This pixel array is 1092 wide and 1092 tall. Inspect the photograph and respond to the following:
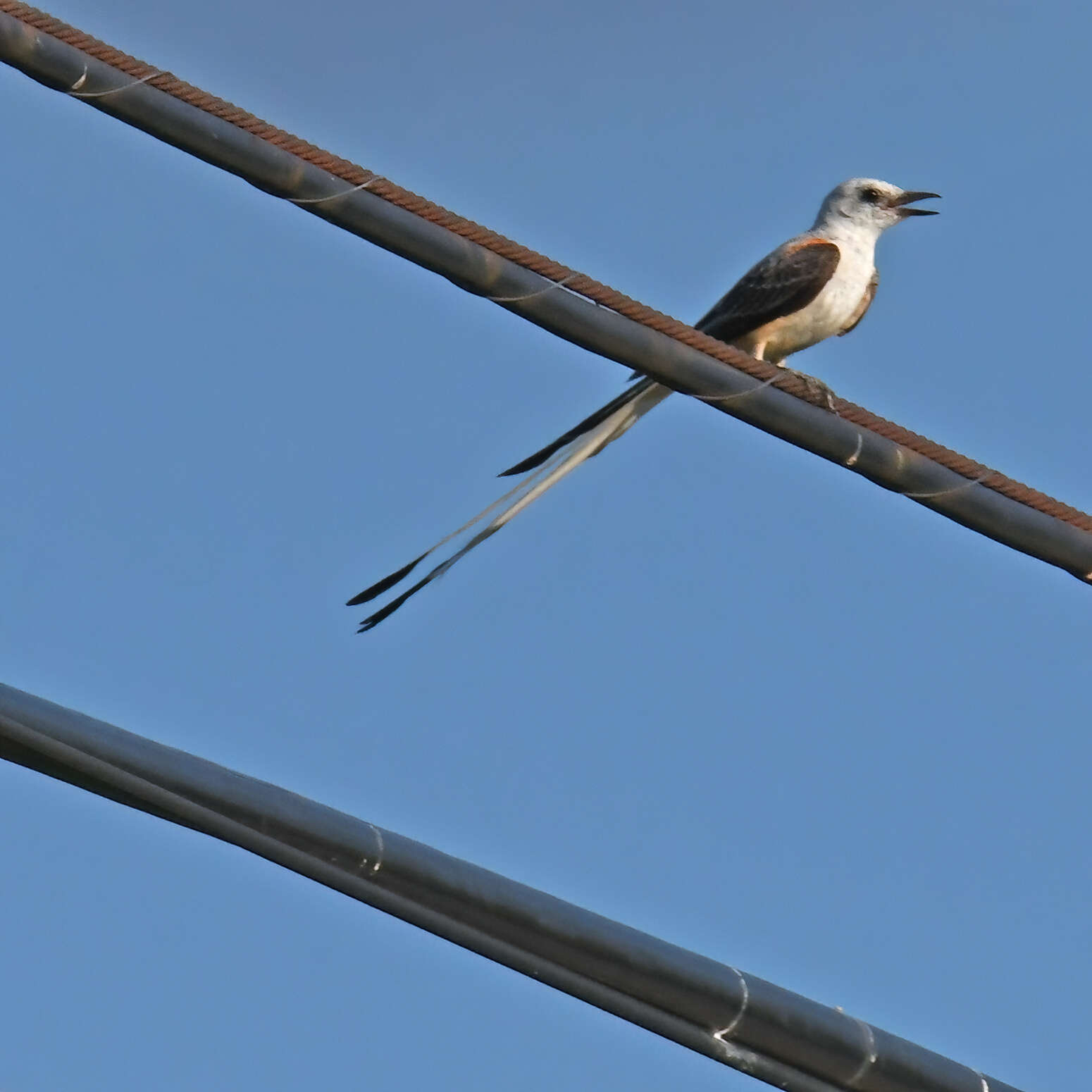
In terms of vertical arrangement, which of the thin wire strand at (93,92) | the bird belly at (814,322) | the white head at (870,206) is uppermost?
the white head at (870,206)

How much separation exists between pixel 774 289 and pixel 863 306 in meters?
0.46

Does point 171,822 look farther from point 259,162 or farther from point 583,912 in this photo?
point 259,162

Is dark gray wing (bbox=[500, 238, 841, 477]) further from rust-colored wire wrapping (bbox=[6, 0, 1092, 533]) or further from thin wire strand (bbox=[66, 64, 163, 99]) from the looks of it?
thin wire strand (bbox=[66, 64, 163, 99])

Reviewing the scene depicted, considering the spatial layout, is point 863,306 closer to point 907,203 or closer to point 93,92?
point 907,203

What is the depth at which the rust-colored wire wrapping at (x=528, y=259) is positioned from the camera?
2.72m

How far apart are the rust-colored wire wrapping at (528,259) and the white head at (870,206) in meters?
3.07

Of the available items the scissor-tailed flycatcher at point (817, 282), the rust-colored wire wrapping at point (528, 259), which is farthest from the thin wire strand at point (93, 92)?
the scissor-tailed flycatcher at point (817, 282)

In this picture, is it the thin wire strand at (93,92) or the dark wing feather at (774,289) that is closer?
the thin wire strand at (93,92)

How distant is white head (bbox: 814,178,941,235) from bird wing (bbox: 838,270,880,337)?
0.16 meters

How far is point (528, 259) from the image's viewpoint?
3.08 metres

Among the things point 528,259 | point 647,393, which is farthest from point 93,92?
point 647,393

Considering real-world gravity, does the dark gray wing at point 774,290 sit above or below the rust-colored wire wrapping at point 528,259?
above

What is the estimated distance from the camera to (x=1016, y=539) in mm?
3449

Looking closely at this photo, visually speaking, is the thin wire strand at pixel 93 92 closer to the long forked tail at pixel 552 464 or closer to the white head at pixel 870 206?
the long forked tail at pixel 552 464
